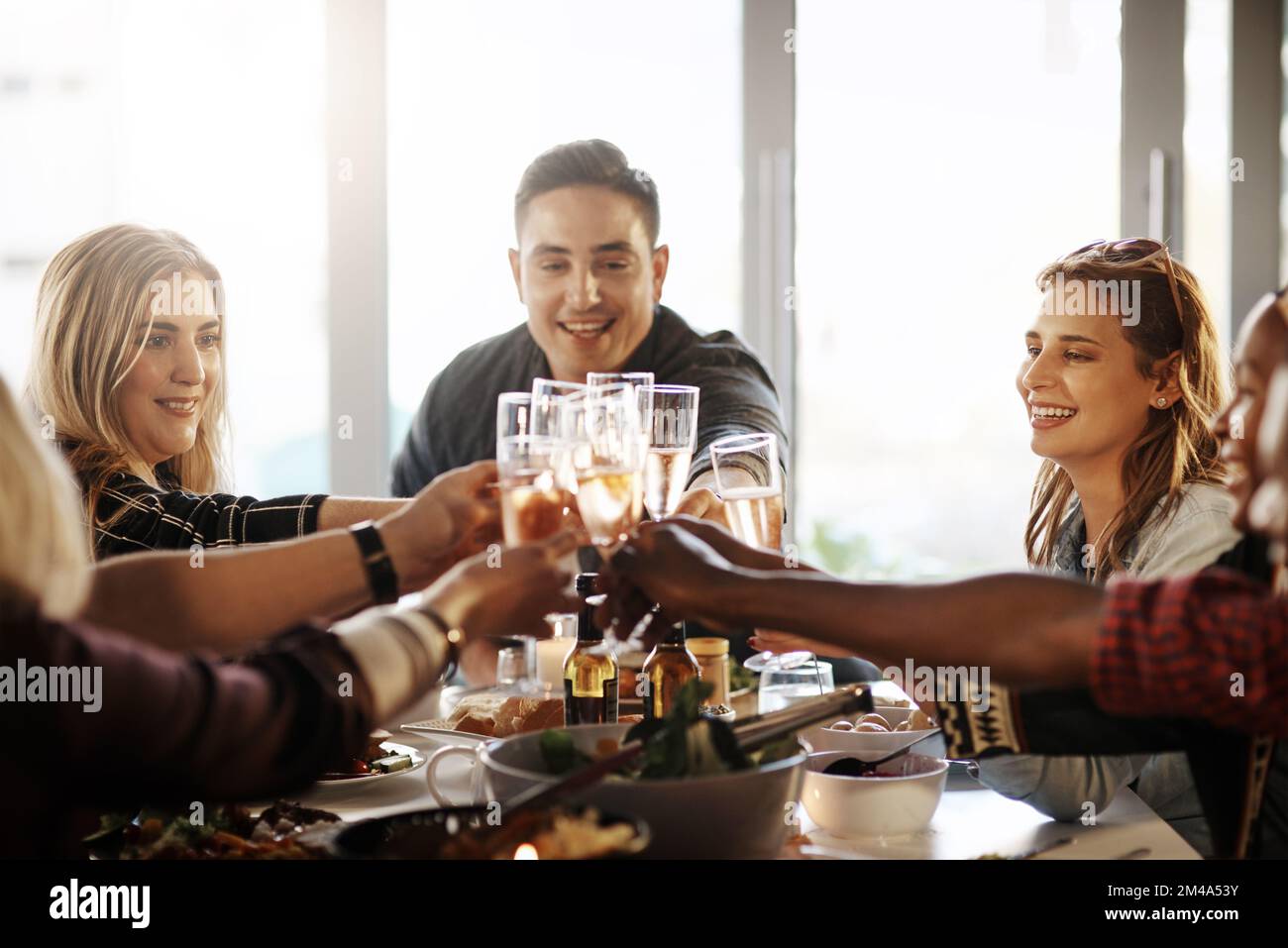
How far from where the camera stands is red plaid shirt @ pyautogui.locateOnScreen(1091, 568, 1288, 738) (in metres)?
1.10

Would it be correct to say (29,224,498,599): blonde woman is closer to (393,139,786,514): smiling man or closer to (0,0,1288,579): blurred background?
(393,139,786,514): smiling man

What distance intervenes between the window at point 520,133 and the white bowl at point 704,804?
3004 mm

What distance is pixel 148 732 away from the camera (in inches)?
36.3

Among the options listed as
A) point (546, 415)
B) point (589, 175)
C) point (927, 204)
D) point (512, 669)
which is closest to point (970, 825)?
point (546, 415)

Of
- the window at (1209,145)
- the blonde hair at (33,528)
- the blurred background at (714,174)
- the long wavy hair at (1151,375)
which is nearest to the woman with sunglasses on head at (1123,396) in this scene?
the long wavy hair at (1151,375)

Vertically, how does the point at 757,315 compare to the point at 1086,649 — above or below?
above

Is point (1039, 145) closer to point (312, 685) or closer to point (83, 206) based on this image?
point (83, 206)

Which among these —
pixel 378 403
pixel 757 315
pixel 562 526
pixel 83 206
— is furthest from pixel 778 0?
pixel 562 526

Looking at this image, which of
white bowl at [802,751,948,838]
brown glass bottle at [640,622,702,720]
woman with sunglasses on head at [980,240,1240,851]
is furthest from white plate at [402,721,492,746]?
woman with sunglasses on head at [980,240,1240,851]

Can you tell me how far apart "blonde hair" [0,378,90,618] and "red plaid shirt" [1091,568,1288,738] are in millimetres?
915

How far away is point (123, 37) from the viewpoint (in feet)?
13.1

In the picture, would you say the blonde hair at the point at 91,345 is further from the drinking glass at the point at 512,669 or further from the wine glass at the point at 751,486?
the wine glass at the point at 751,486
